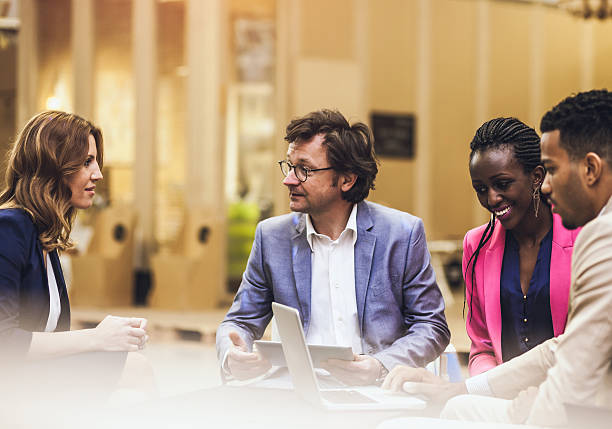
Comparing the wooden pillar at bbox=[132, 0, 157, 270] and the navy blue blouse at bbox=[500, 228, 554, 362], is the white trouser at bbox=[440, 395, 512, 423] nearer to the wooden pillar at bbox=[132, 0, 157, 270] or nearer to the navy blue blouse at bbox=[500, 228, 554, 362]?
the navy blue blouse at bbox=[500, 228, 554, 362]

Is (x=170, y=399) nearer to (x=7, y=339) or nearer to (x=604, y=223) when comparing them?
(x=7, y=339)

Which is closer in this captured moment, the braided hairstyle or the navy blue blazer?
the navy blue blazer

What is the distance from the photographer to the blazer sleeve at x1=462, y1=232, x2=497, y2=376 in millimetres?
2660

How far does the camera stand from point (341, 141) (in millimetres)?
2863

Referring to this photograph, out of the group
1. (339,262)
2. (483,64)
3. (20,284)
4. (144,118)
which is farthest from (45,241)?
(483,64)

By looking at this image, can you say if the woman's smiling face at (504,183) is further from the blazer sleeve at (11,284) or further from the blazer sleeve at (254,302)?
the blazer sleeve at (11,284)

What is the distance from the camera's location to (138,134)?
885cm

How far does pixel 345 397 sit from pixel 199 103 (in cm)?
674

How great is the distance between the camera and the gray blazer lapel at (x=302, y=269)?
109 inches

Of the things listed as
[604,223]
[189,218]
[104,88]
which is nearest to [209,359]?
[189,218]

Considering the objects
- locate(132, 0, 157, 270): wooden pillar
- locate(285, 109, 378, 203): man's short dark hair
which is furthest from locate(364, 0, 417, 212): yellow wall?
locate(285, 109, 378, 203): man's short dark hair

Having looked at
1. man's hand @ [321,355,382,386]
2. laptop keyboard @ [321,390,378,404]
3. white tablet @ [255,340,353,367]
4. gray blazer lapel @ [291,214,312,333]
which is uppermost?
gray blazer lapel @ [291,214,312,333]

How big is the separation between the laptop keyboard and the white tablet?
0.09 m

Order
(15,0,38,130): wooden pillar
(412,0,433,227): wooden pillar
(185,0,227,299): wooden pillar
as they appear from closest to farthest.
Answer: (185,0,227,299): wooden pillar, (15,0,38,130): wooden pillar, (412,0,433,227): wooden pillar
